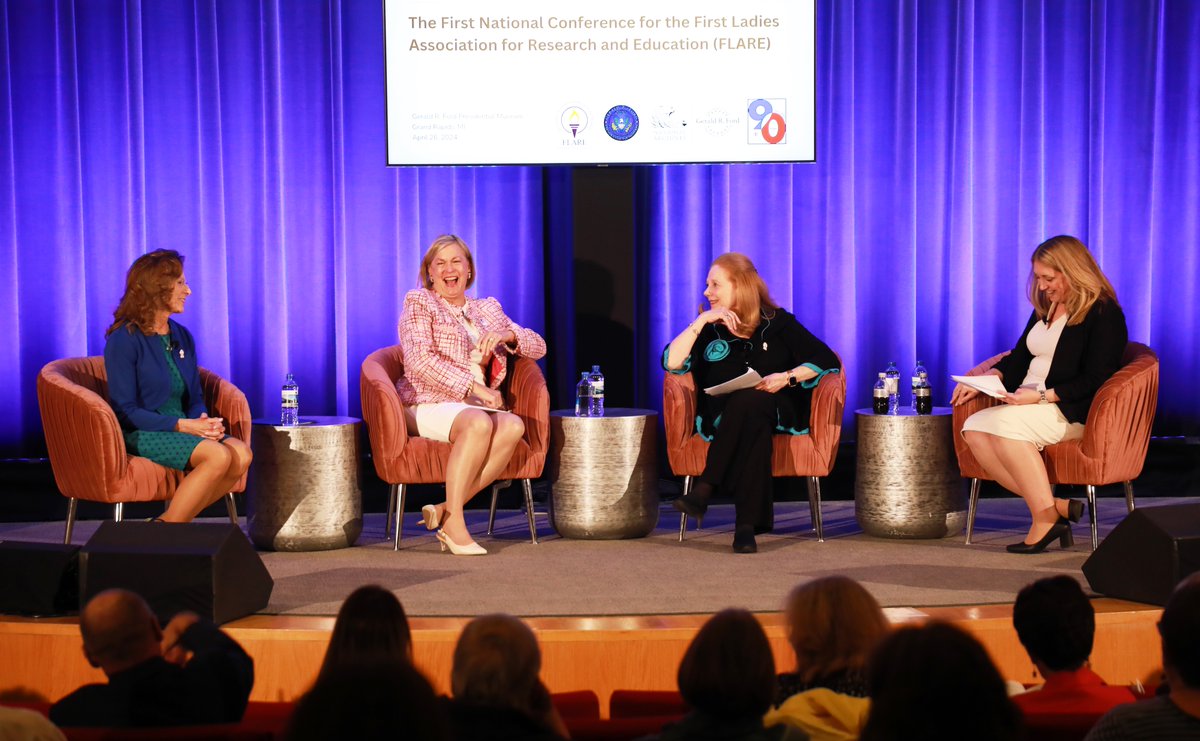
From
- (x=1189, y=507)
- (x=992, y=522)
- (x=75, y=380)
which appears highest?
(x=75, y=380)

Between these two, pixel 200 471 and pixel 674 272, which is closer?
pixel 200 471

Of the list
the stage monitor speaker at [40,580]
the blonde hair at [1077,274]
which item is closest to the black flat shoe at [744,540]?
the blonde hair at [1077,274]

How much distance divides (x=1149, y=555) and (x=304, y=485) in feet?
9.28

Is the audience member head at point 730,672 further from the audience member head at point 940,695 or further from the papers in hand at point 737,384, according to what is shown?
the papers in hand at point 737,384

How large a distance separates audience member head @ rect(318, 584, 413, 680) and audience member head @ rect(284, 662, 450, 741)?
79 cm

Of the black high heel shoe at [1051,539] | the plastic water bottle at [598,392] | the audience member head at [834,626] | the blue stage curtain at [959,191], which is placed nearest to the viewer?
the audience member head at [834,626]

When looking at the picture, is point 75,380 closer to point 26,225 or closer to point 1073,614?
point 26,225

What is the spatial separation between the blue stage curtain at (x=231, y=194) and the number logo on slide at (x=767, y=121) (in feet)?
3.52

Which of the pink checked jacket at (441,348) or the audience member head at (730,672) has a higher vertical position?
the pink checked jacket at (441,348)

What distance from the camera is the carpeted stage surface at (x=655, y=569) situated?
375 cm

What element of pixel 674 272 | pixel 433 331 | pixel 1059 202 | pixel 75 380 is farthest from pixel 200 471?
pixel 1059 202

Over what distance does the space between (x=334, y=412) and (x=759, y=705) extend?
453 centimetres

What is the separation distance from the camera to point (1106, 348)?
4602mm

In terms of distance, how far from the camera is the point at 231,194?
5973 mm
